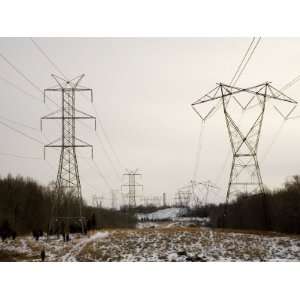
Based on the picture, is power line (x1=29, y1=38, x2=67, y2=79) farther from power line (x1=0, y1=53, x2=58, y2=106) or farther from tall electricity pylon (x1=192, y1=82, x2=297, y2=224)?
tall electricity pylon (x1=192, y1=82, x2=297, y2=224)

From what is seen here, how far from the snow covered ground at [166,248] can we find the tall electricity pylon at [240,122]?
68 cm

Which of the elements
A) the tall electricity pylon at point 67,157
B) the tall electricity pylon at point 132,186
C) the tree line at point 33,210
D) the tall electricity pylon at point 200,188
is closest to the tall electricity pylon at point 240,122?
the tall electricity pylon at point 200,188

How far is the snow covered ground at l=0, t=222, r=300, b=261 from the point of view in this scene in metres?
8.41

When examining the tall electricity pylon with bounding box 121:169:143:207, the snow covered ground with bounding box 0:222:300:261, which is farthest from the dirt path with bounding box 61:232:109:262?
the tall electricity pylon with bounding box 121:169:143:207

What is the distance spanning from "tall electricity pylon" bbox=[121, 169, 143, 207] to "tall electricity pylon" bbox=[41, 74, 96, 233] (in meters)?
0.88

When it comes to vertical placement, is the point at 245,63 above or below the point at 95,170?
above

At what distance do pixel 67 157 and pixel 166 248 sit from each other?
2382 mm

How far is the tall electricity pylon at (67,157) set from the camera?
346 inches

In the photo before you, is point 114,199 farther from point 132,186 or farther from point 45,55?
point 45,55

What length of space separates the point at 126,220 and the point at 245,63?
3713 mm
